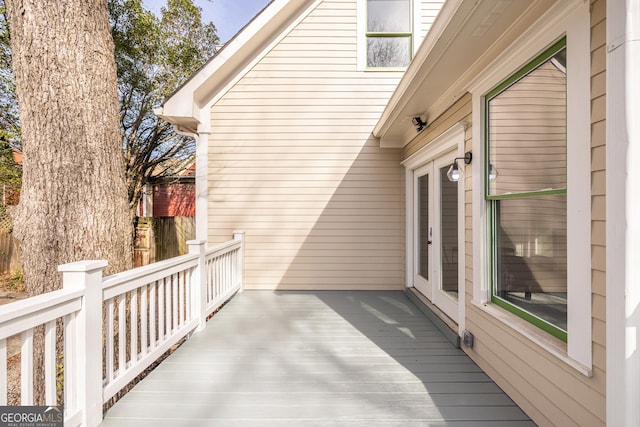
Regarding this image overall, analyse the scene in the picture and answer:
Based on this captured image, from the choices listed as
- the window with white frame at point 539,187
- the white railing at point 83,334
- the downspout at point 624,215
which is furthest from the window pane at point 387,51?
the white railing at point 83,334

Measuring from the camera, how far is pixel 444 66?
258 centimetres

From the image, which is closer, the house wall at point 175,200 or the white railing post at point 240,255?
the white railing post at point 240,255

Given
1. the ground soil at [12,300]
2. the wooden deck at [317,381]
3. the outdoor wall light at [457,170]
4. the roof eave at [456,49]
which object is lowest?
the ground soil at [12,300]

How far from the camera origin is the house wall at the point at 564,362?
145 centimetres

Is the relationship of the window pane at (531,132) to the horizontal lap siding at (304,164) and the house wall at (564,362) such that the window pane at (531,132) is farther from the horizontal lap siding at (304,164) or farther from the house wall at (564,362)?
the horizontal lap siding at (304,164)

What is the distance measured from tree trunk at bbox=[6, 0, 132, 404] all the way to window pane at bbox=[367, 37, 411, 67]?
376 centimetres

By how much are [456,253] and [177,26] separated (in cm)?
940

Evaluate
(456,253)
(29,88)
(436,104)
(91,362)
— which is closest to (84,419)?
(91,362)

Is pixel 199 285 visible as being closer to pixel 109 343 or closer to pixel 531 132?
pixel 109 343

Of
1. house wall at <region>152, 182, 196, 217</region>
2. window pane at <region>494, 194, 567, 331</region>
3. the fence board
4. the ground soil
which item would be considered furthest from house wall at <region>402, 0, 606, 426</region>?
house wall at <region>152, 182, 196, 217</region>

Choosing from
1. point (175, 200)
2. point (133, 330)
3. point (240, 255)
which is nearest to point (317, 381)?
point (133, 330)

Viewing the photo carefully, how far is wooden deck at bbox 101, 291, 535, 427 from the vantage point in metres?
1.94

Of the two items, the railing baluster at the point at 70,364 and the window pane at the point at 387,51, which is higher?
the window pane at the point at 387,51

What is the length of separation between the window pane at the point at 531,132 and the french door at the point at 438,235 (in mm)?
788
